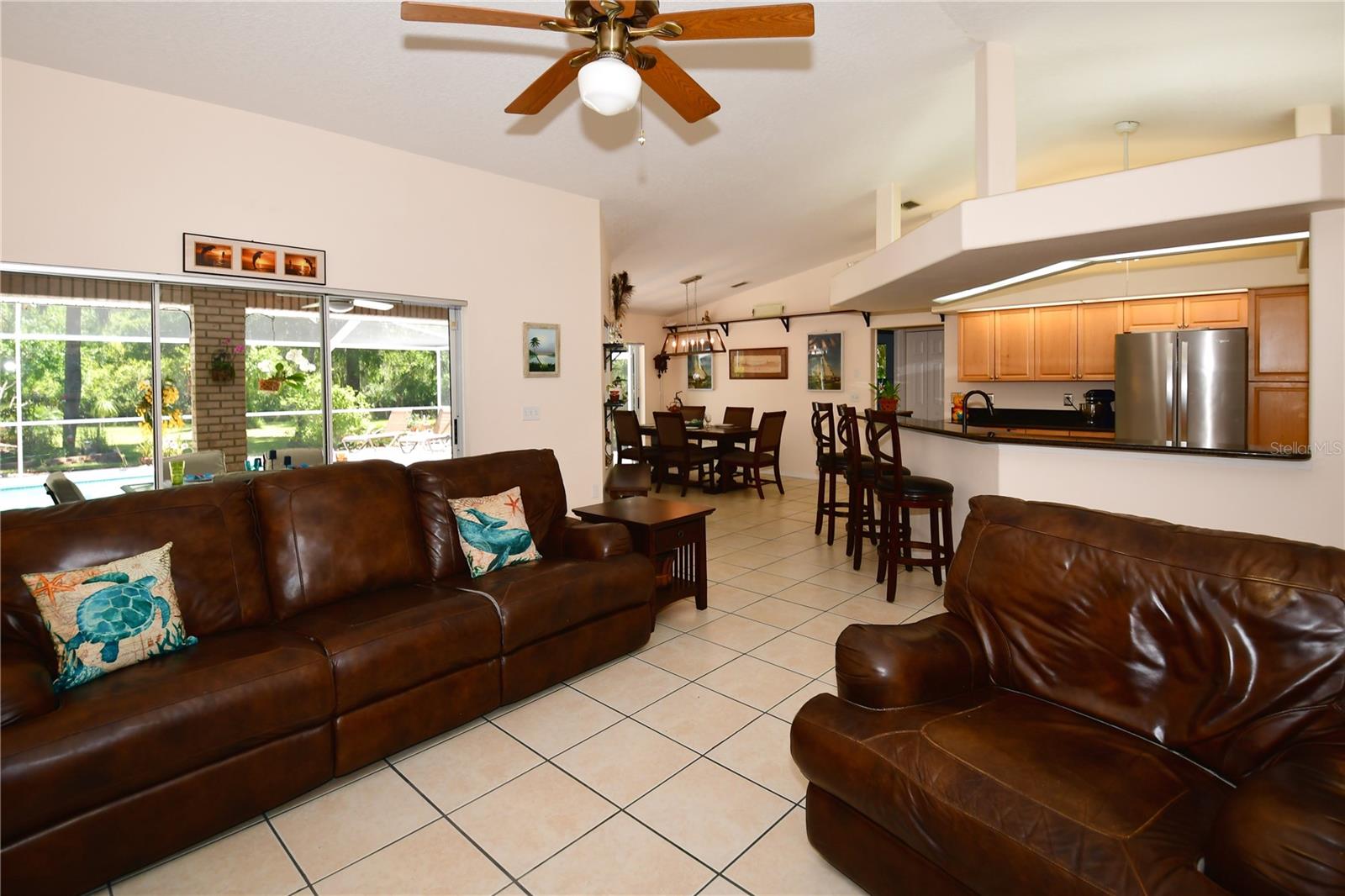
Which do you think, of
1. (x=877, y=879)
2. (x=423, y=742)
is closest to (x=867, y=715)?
(x=877, y=879)

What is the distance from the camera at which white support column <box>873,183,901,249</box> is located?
5.83 metres

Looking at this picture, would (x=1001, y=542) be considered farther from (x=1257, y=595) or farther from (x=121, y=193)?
(x=121, y=193)

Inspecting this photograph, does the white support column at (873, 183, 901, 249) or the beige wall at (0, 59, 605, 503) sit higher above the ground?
the white support column at (873, 183, 901, 249)

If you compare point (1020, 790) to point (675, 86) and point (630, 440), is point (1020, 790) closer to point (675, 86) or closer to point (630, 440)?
point (675, 86)

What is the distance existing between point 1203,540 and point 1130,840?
0.88 meters

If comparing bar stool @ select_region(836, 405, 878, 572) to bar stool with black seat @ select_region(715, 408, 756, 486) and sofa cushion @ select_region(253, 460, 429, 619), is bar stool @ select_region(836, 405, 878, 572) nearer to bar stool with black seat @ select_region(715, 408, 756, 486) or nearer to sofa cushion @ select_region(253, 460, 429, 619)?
sofa cushion @ select_region(253, 460, 429, 619)

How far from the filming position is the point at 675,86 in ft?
8.31

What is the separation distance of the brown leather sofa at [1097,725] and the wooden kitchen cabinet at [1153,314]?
18.3 ft

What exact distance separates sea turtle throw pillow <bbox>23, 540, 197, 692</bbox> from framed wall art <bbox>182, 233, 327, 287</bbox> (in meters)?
2.10

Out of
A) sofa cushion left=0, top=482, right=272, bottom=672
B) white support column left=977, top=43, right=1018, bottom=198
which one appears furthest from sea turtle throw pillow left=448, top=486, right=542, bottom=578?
white support column left=977, top=43, right=1018, bottom=198

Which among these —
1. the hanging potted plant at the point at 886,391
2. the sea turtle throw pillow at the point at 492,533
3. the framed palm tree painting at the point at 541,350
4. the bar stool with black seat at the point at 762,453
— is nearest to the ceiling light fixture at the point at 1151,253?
the hanging potted plant at the point at 886,391

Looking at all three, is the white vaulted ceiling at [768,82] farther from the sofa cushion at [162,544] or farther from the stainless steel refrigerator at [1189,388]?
the sofa cushion at [162,544]

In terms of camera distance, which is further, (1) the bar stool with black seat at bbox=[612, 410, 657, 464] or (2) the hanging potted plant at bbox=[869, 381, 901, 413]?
(1) the bar stool with black seat at bbox=[612, 410, 657, 464]

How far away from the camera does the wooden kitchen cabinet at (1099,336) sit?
6402 millimetres
